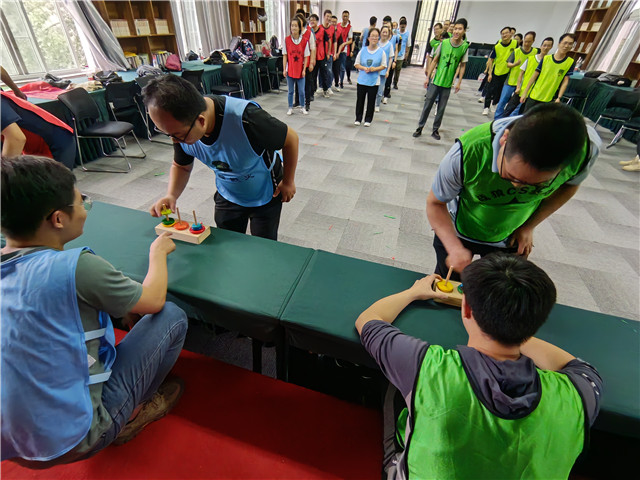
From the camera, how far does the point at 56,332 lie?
70cm

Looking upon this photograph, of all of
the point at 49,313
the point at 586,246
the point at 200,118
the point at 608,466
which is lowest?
the point at 586,246

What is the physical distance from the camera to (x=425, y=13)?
445 inches

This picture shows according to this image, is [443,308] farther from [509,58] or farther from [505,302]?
[509,58]

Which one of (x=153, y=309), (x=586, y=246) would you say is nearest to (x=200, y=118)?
(x=153, y=309)

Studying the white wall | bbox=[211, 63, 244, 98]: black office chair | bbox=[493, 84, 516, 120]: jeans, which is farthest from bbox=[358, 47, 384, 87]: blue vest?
the white wall

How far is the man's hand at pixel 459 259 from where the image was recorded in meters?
1.13

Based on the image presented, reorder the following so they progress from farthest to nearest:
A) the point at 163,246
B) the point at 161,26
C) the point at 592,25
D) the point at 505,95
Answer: the point at 592,25 → the point at 505,95 → the point at 161,26 → the point at 163,246

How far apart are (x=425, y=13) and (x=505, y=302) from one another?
1409 centimetres

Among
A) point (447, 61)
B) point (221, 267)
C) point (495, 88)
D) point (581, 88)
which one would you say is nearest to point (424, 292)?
point (221, 267)

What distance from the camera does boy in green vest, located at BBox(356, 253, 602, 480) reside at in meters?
0.61

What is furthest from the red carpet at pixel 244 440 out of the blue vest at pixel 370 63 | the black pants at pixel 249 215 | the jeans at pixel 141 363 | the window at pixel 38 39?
the window at pixel 38 39

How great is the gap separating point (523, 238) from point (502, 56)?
5960 millimetres

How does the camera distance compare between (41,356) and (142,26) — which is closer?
(41,356)

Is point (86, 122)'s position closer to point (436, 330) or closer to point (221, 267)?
point (221, 267)
